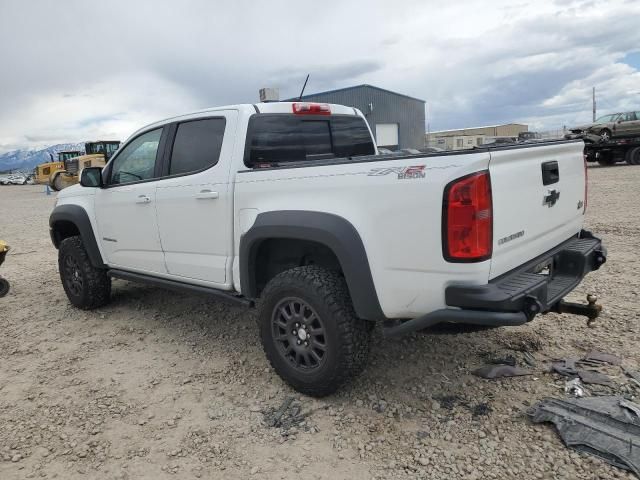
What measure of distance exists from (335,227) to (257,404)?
1346 millimetres

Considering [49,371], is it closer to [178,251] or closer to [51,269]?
[178,251]

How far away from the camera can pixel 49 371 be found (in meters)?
3.96

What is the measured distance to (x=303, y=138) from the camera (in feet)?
13.4

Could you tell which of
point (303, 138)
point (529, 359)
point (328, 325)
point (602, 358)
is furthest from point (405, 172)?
point (602, 358)

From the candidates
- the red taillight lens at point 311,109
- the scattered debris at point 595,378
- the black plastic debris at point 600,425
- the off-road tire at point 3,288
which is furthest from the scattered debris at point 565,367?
the off-road tire at point 3,288

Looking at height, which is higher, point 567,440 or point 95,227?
point 95,227

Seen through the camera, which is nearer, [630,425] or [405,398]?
[630,425]

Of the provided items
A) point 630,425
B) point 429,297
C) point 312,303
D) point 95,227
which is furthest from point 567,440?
point 95,227

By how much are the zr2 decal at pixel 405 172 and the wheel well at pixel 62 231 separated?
422 cm

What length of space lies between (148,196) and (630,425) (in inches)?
149

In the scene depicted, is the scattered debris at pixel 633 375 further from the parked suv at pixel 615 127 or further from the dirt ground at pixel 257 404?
the parked suv at pixel 615 127

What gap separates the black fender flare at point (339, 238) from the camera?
284 cm

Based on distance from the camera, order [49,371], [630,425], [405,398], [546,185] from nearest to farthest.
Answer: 1. [630,425]
2. [546,185]
3. [405,398]
4. [49,371]

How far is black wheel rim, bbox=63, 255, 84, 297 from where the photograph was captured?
5.37m
